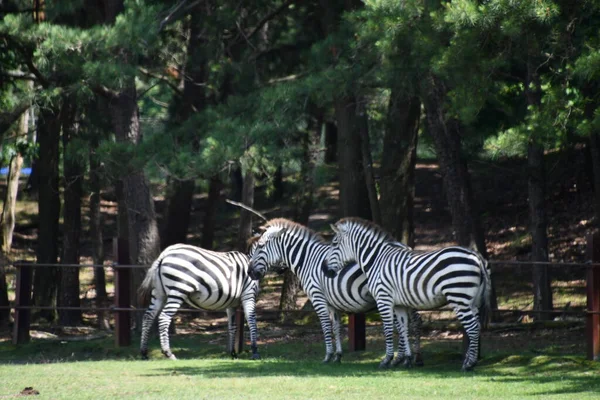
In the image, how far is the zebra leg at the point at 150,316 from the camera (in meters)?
13.5

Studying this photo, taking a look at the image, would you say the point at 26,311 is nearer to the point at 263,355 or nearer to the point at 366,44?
Result: the point at 263,355

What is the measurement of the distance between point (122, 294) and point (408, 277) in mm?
5143

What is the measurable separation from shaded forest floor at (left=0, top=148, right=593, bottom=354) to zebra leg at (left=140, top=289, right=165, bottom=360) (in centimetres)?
353

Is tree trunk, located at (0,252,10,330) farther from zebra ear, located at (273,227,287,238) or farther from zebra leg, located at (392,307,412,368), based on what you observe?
zebra leg, located at (392,307,412,368)

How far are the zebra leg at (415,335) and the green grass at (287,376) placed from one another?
0.16 meters

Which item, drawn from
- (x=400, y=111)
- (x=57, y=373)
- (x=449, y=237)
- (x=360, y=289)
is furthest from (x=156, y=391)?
(x=449, y=237)

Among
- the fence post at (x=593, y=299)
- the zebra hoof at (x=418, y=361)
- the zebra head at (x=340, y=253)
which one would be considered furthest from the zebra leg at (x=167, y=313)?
the fence post at (x=593, y=299)

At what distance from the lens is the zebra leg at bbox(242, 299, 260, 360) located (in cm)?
1320

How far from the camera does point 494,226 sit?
2627cm

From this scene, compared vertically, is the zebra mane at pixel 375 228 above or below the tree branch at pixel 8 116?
below

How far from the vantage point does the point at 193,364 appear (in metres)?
12.4

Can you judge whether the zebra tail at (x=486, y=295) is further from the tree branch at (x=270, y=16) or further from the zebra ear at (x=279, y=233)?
the tree branch at (x=270, y=16)

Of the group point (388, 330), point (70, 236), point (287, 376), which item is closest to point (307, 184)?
point (70, 236)

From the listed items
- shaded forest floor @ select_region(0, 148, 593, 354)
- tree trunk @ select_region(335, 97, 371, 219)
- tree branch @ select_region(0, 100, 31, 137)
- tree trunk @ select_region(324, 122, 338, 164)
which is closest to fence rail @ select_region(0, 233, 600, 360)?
shaded forest floor @ select_region(0, 148, 593, 354)
